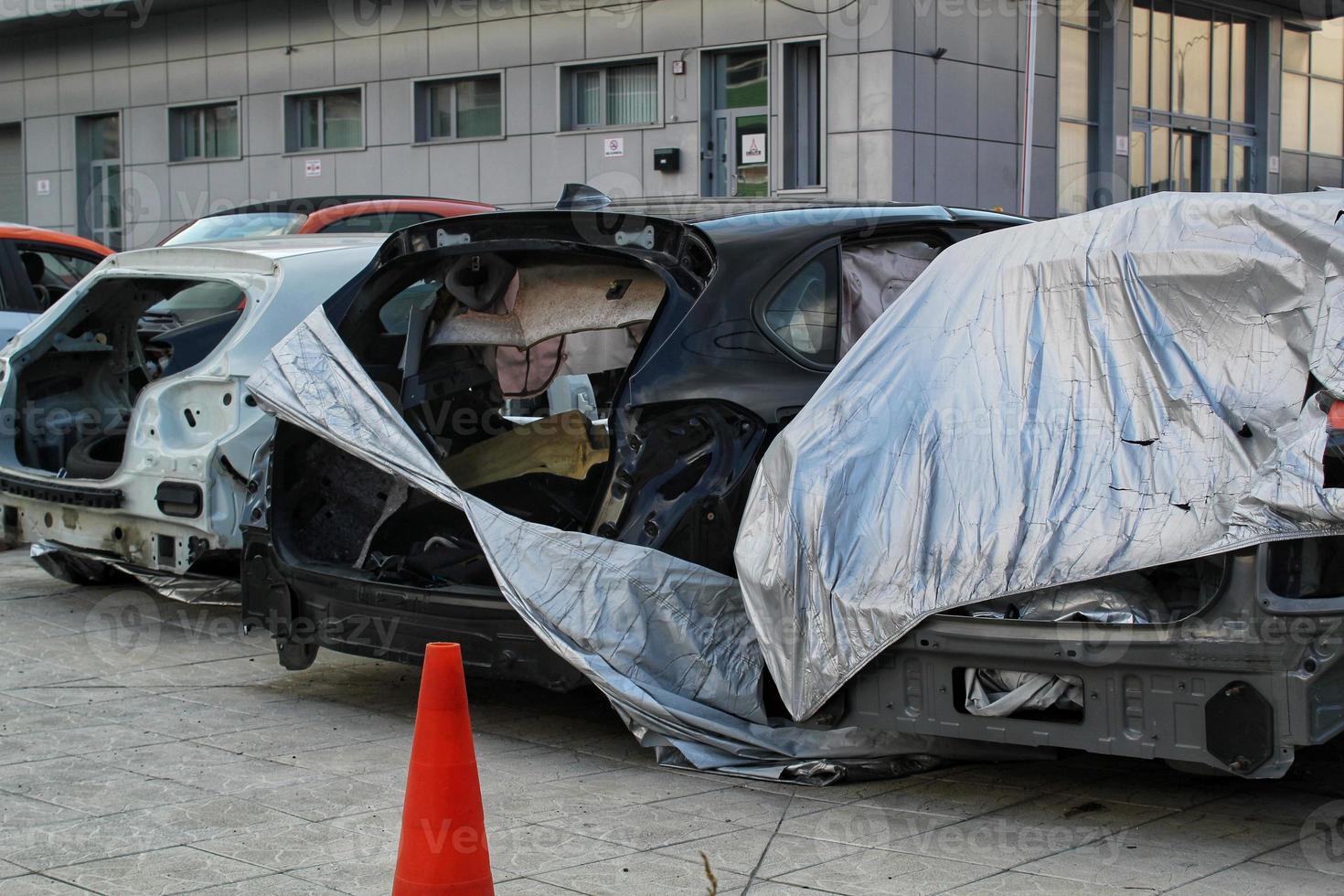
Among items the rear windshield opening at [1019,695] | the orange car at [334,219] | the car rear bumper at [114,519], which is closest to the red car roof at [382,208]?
the orange car at [334,219]

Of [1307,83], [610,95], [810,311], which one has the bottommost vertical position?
[810,311]

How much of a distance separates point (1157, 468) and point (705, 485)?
1.48 metres

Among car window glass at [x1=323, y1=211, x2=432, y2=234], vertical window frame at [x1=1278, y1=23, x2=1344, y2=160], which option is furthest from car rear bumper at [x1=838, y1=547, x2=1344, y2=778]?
vertical window frame at [x1=1278, y1=23, x2=1344, y2=160]

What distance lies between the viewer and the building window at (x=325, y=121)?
2536cm

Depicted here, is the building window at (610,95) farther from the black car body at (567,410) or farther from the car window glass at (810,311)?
the car window glass at (810,311)

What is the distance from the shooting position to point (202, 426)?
275 inches

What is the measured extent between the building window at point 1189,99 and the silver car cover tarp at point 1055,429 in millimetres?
20083

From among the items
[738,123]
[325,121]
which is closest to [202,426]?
[738,123]

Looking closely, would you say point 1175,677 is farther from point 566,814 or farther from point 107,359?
point 107,359

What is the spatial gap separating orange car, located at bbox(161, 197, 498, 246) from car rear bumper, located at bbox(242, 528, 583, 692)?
5424mm

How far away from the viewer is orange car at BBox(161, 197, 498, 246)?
11367mm

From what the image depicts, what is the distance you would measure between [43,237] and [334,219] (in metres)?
2.05

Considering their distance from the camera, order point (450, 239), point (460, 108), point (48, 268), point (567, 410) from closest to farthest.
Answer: point (450, 239) → point (567, 410) → point (48, 268) → point (460, 108)

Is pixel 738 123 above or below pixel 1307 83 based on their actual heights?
below
